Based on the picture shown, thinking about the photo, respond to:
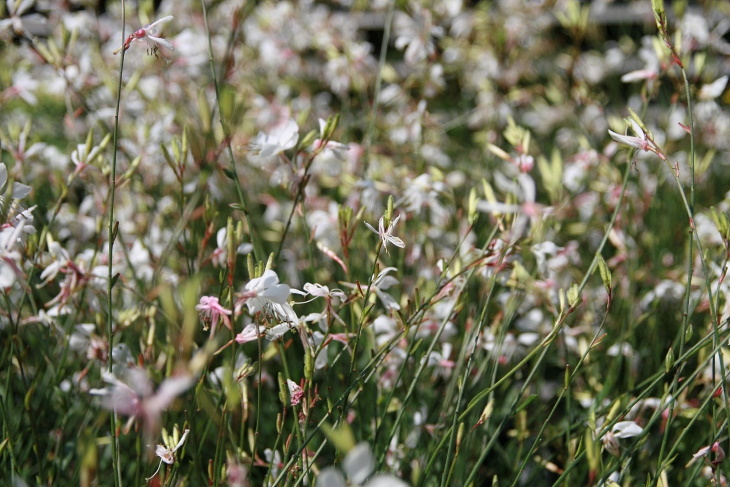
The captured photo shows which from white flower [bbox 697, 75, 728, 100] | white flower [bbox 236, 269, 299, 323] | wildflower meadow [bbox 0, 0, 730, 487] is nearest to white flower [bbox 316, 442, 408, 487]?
wildflower meadow [bbox 0, 0, 730, 487]

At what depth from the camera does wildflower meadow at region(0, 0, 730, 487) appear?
1033mm

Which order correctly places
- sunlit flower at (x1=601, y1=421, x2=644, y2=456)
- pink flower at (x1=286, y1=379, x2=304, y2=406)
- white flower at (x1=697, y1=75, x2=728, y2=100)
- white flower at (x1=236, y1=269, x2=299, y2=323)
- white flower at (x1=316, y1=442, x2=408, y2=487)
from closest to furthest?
1. white flower at (x1=316, y1=442, x2=408, y2=487)
2. white flower at (x1=236, y1=269, x2=299, y2=323)
3. pink flower at (x1=286, y1=379, x2=304, y2=406)
4. sunlit flower at (x1=601, y1=421, x2=644, y2=456)
5. white flower at (x1=697, y1=75, x2=728, y2=100)

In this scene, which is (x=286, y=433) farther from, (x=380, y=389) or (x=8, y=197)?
(x=8, y=197)

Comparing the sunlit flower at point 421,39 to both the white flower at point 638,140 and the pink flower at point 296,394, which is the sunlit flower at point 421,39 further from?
the pink flower at point 296,394

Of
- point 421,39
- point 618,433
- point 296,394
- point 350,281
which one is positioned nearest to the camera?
point 296,394

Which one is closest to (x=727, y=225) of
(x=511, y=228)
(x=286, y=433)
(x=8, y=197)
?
(x=511, y=228)

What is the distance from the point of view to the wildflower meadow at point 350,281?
1.03m

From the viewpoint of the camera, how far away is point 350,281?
50.8 inches

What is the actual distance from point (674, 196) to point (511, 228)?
1951 mm

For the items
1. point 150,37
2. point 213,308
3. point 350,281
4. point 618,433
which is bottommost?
point 618,433

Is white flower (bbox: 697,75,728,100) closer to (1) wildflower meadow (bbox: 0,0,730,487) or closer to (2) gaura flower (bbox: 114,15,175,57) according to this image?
(1) wildflower meadow (bbox: 0,0,730,487)

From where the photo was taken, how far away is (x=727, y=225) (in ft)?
3.46

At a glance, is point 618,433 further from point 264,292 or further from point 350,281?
→ point 264,292

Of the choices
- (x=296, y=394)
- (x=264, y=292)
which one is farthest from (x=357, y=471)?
(x=296, y=394)
